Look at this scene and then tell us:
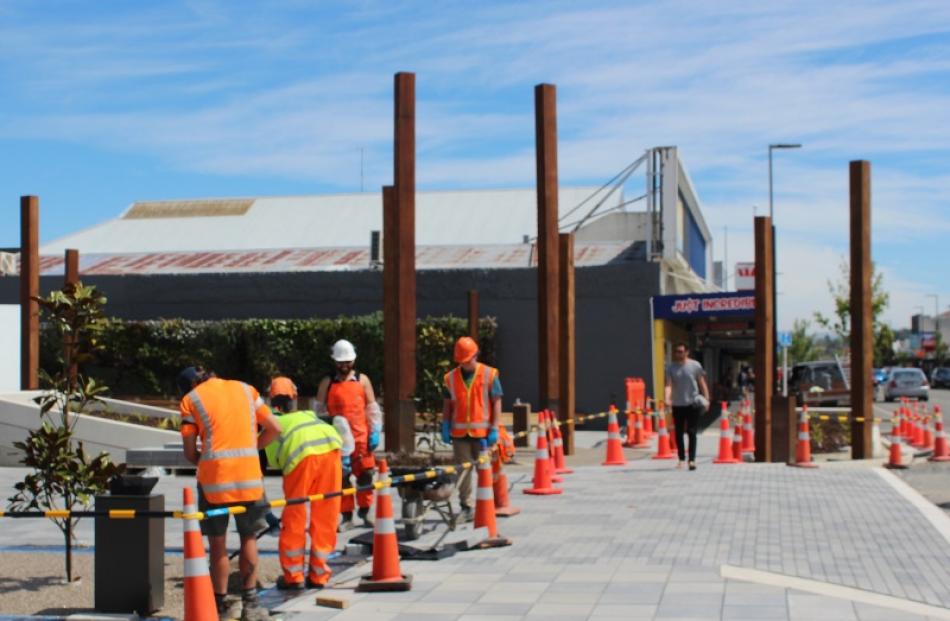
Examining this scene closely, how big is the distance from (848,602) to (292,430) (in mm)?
3763

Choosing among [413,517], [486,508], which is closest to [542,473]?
[486,508]

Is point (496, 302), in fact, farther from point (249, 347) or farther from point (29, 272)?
point (29, 272)

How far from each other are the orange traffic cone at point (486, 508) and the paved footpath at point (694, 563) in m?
0.17

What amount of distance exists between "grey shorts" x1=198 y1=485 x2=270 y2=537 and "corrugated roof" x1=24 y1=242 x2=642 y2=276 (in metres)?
29.4

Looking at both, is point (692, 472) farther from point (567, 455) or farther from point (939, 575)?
point (939, 575)

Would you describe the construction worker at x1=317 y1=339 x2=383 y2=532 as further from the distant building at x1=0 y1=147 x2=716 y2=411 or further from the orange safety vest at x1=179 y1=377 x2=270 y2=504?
the distant building at x1=0 y1=147 x2=716 y2=411

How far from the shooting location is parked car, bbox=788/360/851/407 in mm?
39750

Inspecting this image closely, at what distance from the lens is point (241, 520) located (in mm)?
7902

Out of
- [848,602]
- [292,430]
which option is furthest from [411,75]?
[848,602]

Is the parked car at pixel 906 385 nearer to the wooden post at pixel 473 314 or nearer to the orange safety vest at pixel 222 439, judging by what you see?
the wooden post at pixel 473 314

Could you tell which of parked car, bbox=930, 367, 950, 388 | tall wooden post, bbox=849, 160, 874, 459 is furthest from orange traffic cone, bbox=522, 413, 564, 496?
parked car, bbox=930, 367, 950, 388

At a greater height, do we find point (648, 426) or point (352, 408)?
point (352, 408)

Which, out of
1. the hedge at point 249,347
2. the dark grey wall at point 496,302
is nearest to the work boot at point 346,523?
the hedge at point 249,347

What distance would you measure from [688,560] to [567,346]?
40.5 feet
